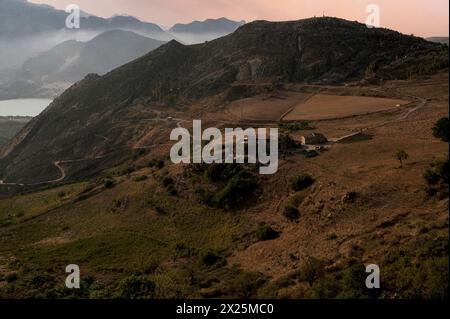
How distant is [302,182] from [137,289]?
62.2 ft

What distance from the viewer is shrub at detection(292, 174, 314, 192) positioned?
40781 mm

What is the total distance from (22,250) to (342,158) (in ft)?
108

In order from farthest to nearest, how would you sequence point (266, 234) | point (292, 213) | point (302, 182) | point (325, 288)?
point (302, 182) < point (292, 213) < point (266, 234) < point (325, 288)

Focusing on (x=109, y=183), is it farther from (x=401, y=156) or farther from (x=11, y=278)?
(x=401, y=156)

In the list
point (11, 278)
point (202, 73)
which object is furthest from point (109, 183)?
point (202, 73)

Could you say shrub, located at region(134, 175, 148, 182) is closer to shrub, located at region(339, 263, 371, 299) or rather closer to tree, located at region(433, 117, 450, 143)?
tree, located at region(433, 117, 450, 143)

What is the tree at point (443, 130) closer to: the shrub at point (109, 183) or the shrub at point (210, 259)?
the shrub at point (210, 259)

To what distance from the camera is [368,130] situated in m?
55.2

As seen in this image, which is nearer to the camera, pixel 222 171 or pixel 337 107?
pixel 222 171

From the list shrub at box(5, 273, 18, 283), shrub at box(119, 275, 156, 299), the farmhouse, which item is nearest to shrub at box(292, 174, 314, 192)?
the farmhouse

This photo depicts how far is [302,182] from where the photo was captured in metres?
40.9

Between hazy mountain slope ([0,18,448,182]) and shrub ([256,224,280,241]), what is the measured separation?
56.7m

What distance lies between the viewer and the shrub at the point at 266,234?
35.5 m

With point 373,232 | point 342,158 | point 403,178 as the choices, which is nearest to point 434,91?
point 342,158
